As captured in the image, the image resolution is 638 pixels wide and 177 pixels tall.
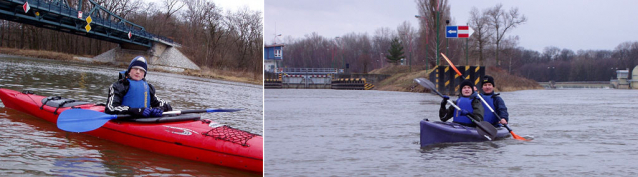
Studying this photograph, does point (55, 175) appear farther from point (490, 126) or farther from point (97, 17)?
point (97, 17)

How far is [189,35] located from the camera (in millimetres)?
42625

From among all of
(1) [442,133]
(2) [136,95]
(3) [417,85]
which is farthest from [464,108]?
(3) [417,85]

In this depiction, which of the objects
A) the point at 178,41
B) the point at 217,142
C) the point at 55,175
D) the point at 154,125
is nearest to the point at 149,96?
the point at 154,125

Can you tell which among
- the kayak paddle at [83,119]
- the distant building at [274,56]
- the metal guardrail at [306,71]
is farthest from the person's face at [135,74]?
the metal guardrail at [306,71]

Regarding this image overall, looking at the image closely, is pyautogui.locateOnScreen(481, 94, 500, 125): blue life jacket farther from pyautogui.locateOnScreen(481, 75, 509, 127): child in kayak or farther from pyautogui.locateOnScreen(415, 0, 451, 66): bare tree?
pyautogui.locateOnScreen(415, 0, 451, 66): bare tree

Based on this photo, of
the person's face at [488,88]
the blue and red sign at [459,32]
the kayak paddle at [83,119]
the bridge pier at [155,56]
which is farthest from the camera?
the bridge pier at [155,56]

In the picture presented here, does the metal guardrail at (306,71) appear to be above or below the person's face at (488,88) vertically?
above

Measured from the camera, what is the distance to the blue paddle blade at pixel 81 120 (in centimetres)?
706

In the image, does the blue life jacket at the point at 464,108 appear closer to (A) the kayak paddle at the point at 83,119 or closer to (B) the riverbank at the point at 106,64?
(A) the kayak paddle at the point at 83,119

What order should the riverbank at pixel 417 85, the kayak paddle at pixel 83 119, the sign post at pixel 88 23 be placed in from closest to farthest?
the kayak paddle at pixel 83 119 → the riverbank at pixel 417 85 → the sign post at pixel 88 23

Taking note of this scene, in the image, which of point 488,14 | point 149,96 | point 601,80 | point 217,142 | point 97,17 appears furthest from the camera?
point 601,80

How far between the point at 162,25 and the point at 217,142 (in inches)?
1581

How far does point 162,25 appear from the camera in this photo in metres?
44.4

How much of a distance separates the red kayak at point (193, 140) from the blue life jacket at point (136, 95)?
25 centimetres
